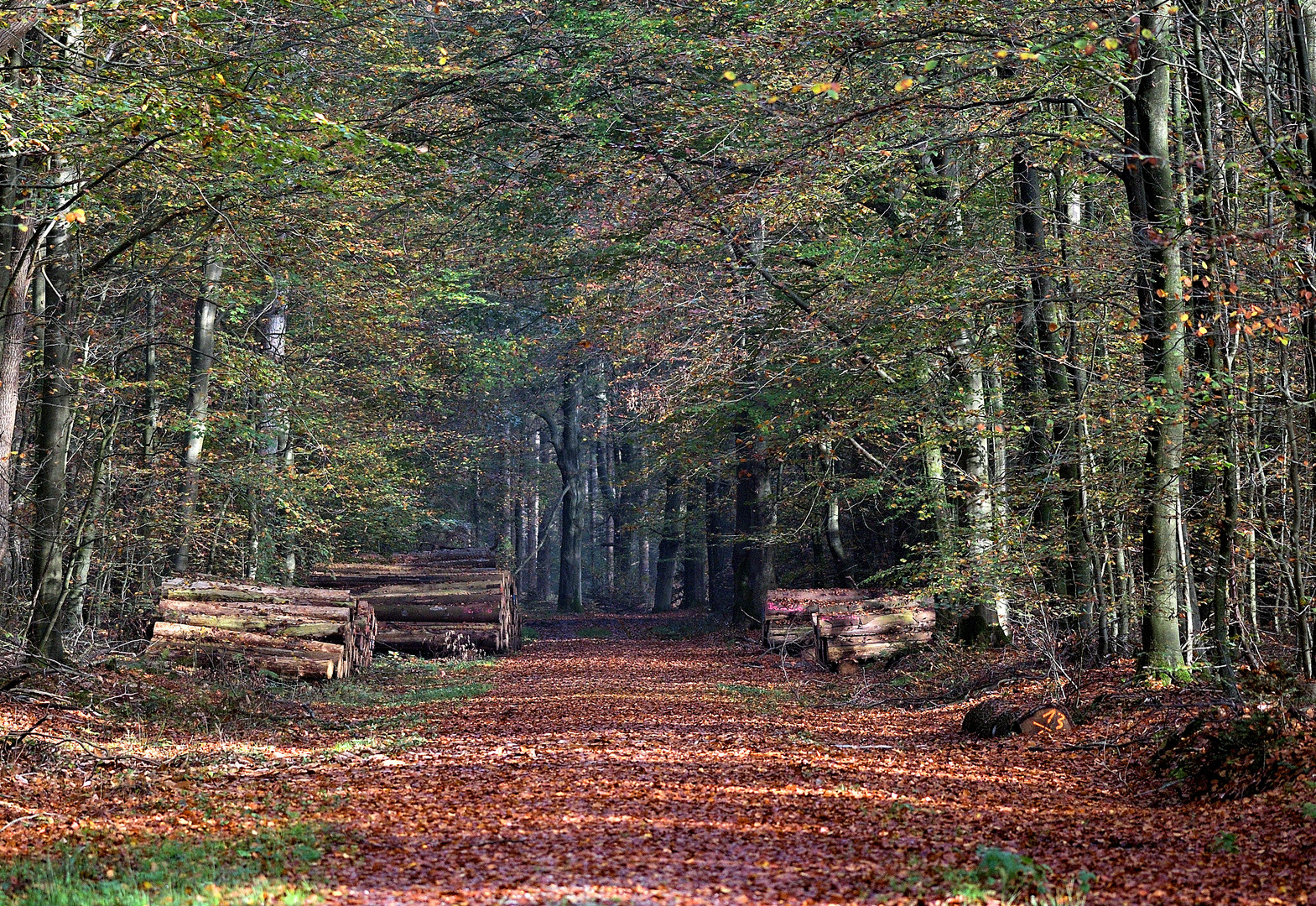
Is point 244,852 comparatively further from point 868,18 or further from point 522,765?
point 868,18

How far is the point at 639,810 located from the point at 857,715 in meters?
6.14

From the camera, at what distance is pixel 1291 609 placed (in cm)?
792

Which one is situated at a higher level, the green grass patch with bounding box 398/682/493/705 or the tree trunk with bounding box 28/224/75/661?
the tree trunk with bounding box 28/224/75/661

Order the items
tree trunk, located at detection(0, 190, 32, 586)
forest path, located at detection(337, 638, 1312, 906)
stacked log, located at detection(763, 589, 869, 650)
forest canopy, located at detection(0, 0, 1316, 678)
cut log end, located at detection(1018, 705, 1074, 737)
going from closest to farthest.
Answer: forest path, located at detection(337, 638, 1312, 906) → forest canopy, located at detection(0, 0, 1316, 678) → cut log end, located at detection(1018, 705, 1074, 737) → tree trunk, located at detection(0, 190, 32, 586) → stacked log, located at detection(763, 589, 869, 650)

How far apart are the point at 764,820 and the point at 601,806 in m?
1.15

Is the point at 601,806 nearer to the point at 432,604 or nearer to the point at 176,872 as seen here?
the point at 176,872

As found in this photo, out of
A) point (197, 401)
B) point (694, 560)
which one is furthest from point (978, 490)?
point (694, 560)

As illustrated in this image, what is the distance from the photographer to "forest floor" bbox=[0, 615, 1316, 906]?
577 cm

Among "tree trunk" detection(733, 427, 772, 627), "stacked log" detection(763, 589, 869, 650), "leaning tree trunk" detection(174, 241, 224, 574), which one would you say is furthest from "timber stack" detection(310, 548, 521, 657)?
"stacked log" detection(763, 589, 869, 650)

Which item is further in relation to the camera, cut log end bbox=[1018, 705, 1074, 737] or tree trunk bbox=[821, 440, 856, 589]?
tree trunk bbox=[821, 440, 856, 589]

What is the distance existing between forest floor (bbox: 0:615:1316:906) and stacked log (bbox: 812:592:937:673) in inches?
168

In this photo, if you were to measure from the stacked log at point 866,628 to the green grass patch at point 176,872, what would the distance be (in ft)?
41.1

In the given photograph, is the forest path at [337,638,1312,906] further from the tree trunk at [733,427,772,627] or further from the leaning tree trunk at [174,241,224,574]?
the tree trunk at [733,427,772,627]

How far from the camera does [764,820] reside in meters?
7.47
